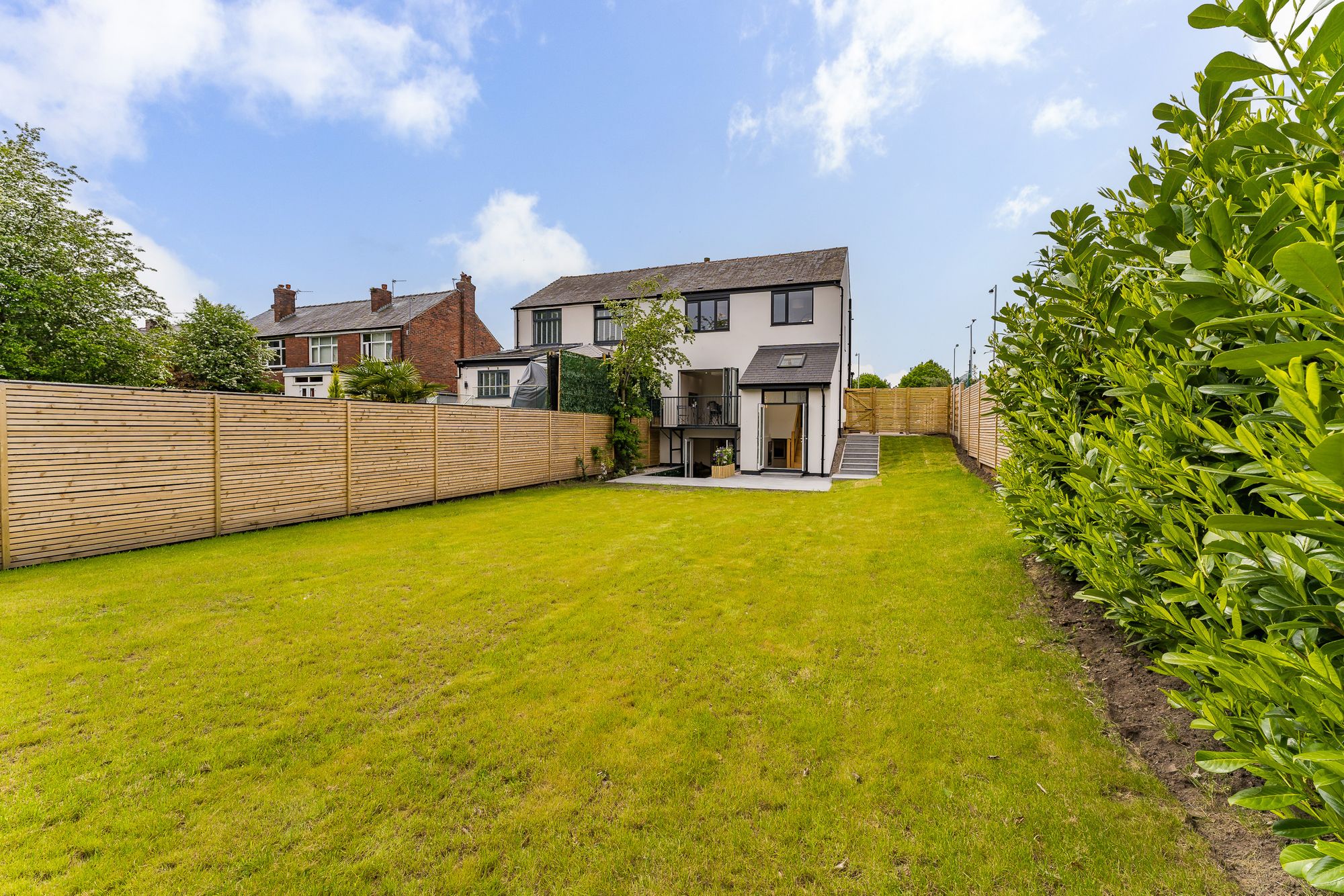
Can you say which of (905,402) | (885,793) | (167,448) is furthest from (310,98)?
(905,402)

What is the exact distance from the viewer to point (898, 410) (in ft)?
75.8

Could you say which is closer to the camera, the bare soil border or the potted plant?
the bare soil border

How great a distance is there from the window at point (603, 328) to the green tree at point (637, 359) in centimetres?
213

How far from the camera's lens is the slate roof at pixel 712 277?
60.3 ft

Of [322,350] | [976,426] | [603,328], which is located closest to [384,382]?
[603,328]

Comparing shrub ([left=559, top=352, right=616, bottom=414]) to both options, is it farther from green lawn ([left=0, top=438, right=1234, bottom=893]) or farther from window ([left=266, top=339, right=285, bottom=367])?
window ([left=266, top=339, right=285, bottom=367])

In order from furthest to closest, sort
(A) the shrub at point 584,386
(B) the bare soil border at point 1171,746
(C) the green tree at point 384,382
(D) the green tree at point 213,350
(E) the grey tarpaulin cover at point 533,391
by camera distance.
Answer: (D) the green tree at point 213,350 → (C) the green tree at point 384,382 → (E) the grey tarpaulin cover at point 533,391 → (A) the shrub at point 584,386 → (B) the bare soil border at point 1171,746

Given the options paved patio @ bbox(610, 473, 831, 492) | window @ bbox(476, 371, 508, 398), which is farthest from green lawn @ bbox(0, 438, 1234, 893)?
window @ bbox(476, 371, 508, 398)

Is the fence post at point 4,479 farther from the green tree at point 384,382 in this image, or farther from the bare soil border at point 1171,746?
the green tree at point 384,382

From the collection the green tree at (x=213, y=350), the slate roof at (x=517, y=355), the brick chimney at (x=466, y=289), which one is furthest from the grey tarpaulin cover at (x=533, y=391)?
the brick chimney at (x=466, y=289)

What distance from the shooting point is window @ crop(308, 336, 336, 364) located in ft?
90.3

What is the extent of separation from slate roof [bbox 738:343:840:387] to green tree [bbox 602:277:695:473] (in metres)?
2.78

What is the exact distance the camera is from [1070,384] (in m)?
3.83

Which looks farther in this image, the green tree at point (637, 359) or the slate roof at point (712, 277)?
the slate roof at point (712, 277)
